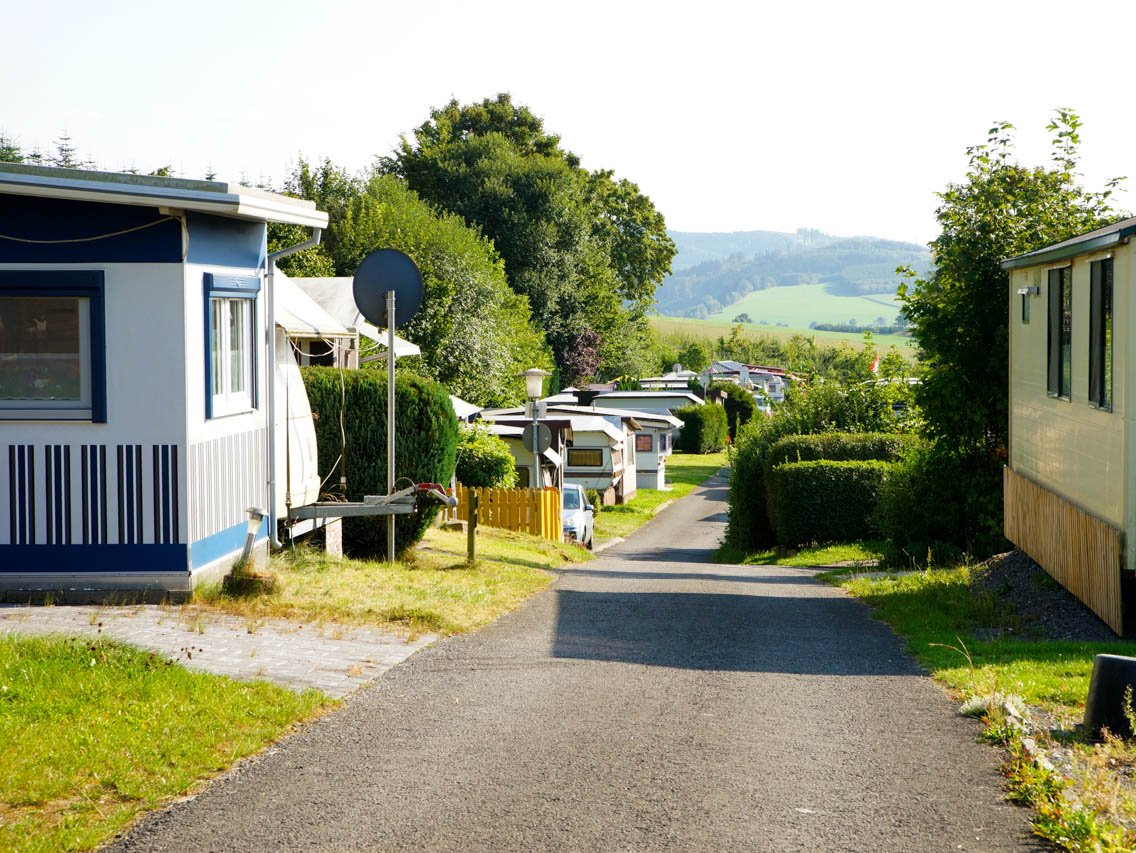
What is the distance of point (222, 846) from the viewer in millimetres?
5020

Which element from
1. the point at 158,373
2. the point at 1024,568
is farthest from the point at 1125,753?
the point at 1024,568

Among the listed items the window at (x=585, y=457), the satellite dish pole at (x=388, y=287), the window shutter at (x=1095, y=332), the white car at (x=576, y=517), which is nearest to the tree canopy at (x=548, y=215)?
the window at (x=585, y=457)

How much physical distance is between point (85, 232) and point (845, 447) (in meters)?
20.1

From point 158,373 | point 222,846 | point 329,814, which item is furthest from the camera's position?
point 158,373

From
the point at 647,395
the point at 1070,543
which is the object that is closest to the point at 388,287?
the point at 1070,543

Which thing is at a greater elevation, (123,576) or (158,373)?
(158,373)

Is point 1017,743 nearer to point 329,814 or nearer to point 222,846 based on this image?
point 329,814

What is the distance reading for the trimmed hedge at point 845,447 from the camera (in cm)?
2723

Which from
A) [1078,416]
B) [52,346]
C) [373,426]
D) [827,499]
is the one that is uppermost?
[52,346]

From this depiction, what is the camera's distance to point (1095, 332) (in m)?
11.9

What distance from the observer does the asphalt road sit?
524 centimetres

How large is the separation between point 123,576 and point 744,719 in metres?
5.12

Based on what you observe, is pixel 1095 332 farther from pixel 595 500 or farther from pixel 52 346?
pixel 595 500

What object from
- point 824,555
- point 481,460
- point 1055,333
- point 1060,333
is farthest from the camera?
point 481,460
